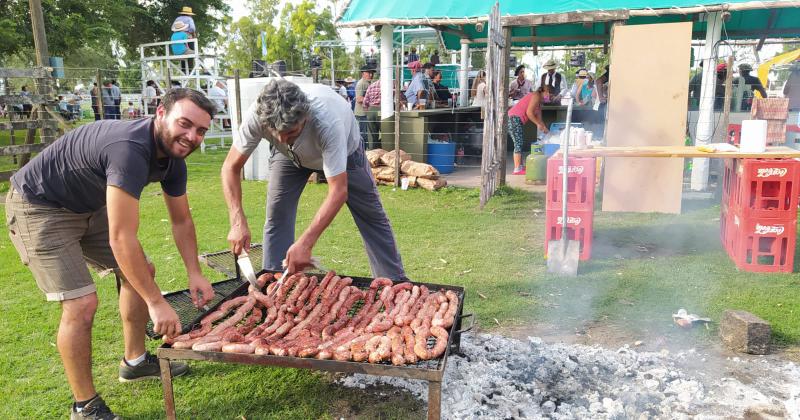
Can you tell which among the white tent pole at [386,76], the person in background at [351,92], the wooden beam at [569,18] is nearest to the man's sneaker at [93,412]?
the wooden beam at [569,18]

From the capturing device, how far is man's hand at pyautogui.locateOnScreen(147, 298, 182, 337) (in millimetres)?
3139

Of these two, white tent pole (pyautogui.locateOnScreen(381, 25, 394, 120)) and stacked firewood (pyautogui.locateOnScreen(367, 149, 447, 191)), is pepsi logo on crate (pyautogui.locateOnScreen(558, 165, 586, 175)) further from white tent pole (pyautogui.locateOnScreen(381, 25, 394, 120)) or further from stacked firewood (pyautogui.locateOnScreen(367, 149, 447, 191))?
white tent pole (pyautogui.locateOnScreen(381, 25, 394, 120))

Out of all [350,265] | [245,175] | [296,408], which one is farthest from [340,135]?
[245,175]

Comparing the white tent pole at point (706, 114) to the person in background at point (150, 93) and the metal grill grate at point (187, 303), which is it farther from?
the person in background at point (150, 93)

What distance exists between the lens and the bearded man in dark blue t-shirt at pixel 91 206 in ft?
9.86

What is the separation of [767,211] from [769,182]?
36cm

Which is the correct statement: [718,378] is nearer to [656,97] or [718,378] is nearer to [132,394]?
[132,394]

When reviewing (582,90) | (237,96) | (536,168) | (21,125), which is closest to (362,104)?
(237,96)

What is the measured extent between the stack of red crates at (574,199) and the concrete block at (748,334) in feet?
7.19

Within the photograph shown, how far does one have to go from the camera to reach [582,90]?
17531mm

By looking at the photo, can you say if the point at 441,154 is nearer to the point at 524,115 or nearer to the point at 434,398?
the point at 524,115

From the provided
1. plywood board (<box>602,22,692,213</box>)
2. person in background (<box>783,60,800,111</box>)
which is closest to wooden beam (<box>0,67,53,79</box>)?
plywood board (<box>602,22,692,213</box>)

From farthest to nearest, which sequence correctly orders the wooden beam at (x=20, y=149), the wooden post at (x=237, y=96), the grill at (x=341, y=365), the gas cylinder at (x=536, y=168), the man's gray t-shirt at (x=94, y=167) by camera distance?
the wooden post at (x=237, y=96), the gas cylinder at (x=536, y=168), the wooden beam at (x=20, y=149), the man's gray t-shirt at (x=94, y=167), the grill at (x=341, y=365)

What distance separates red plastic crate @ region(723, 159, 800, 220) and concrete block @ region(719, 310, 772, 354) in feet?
6.57
